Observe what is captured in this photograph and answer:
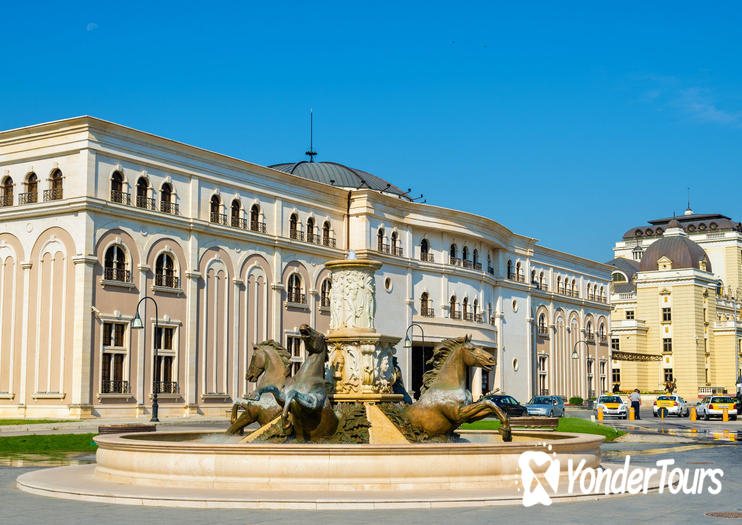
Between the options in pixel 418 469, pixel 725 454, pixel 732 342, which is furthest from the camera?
pixel 732 342

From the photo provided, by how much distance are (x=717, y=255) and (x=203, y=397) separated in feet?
315

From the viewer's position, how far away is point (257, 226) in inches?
2084

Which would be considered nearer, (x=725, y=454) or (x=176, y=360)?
(x=725, y=454)

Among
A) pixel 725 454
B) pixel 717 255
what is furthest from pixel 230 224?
pixel 717 255

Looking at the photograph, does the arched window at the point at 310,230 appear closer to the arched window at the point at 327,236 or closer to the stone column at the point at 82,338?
the arched window at the point at 327,236

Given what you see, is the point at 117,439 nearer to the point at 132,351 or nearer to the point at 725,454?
the point at 725,454

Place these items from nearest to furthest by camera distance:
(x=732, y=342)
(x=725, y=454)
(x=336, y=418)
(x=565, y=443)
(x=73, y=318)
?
(x=565, y=443)
(x=336, y=418)
(x=725, y=454)
(x=73, y=318)
(x=732, y=342)

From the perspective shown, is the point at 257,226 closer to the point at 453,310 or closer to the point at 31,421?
the point at 31,421

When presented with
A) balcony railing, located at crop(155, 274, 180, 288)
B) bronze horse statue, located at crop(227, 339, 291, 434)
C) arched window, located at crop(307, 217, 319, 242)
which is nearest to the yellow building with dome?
arched window, located at crop(307, 217, 319, 242)

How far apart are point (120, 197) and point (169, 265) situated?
469 centimetres

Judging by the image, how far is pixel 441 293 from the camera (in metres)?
65.6

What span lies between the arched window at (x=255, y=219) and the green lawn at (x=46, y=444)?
23.9 meters

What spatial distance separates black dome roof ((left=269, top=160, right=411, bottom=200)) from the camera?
66688 mm

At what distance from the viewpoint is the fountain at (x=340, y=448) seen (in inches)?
549
